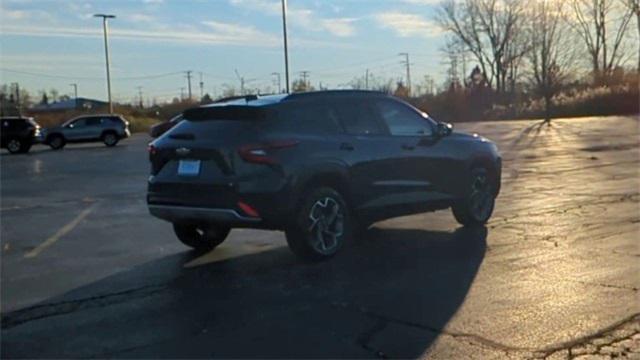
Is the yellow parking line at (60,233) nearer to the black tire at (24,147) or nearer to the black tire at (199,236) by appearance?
the black tire at (199,236)

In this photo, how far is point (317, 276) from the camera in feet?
26.8

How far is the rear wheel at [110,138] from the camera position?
44844 millimetres

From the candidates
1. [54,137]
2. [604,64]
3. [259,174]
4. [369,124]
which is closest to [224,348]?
[259,174]

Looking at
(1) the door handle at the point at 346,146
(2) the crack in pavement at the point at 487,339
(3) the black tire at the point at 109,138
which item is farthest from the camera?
(3) the black tire at the point at 109,138

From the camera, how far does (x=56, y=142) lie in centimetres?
4459

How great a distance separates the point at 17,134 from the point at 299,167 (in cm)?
3493

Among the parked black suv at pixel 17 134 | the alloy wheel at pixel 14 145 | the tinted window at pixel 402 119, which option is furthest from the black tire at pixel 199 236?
the alloy wheel at pixel 14 145

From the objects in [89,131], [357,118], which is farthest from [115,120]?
[357,118]

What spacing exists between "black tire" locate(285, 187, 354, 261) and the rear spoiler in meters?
0.91

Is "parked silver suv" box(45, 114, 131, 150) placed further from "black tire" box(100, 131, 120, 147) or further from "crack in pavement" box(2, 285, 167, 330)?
"crack in pavement" box(2, 285, 167, 330)

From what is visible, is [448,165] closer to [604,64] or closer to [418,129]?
[418,129]

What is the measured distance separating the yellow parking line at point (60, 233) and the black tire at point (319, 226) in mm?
2985

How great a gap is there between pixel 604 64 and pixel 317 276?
274 feet

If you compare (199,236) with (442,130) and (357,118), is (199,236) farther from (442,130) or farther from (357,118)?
(442,130)
